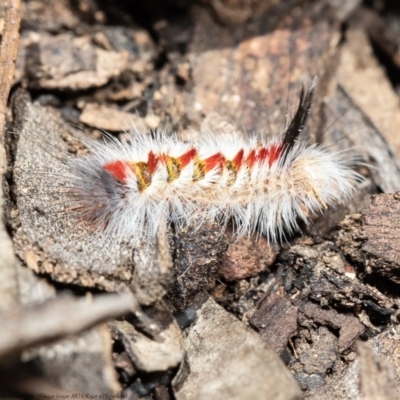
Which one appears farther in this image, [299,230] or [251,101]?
[251,101]

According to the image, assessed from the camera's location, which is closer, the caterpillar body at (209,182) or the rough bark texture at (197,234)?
the rough bark texture at (197,234)

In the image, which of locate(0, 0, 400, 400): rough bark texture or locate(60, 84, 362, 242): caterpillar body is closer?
locate(0, 0, 400, 400): rough bark texture

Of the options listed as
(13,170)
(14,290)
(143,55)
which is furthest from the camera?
(143,55)

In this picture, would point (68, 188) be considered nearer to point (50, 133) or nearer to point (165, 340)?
point (50, 133)

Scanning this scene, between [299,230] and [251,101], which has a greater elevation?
[251,101]

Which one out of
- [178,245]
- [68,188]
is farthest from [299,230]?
[68,188]
